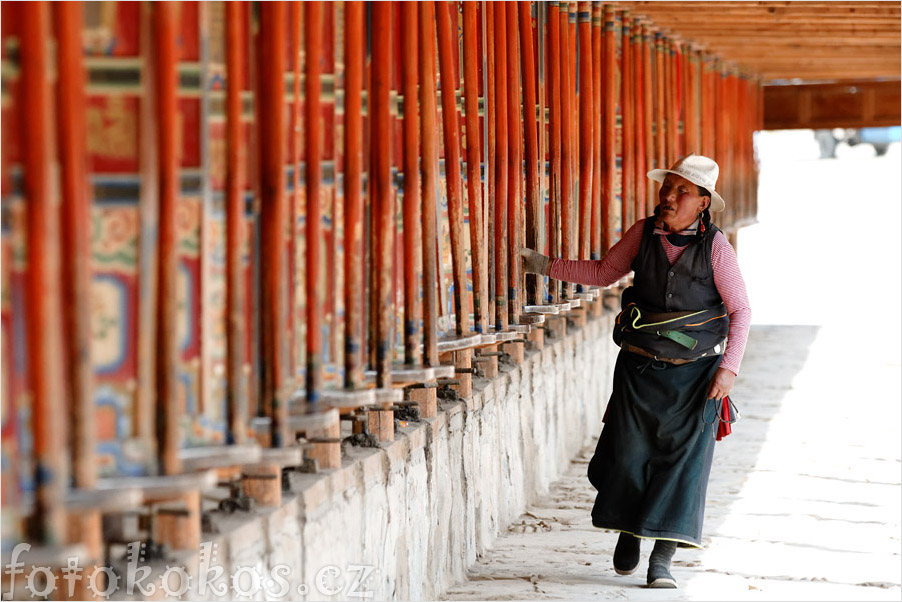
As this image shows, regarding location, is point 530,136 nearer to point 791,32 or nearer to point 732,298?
point 732,298

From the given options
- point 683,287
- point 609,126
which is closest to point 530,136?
point 683,287

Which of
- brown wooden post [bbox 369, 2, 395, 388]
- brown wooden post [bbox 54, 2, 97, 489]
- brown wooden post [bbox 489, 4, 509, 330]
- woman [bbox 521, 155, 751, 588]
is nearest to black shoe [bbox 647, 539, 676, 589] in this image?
woman [bbox 521, 155, 751, 588]

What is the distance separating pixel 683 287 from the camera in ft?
15.0

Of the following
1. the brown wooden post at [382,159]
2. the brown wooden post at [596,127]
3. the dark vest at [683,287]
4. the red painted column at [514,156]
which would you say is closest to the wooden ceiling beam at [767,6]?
the brown wooden post at [596,127]

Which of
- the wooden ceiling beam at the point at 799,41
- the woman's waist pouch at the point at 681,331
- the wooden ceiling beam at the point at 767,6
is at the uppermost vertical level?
the wooden ceiling beam at the point at 767,6

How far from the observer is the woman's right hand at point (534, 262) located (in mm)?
5062

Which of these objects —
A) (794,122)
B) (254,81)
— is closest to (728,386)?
(254,81)

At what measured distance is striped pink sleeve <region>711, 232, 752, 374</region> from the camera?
4535 mm

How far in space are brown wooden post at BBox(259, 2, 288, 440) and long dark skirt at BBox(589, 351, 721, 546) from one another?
210 centimetres

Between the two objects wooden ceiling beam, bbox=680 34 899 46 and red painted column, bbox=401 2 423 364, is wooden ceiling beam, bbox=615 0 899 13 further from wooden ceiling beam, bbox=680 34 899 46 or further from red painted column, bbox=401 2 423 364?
red painted column, bbox=401 2 423 364

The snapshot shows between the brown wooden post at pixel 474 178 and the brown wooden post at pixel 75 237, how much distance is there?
234cm

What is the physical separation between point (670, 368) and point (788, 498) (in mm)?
1908

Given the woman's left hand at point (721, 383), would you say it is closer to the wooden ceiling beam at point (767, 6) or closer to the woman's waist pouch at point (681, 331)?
the woman's waist pouch at point (681, 331)

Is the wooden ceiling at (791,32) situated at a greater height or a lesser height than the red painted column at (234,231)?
greater
